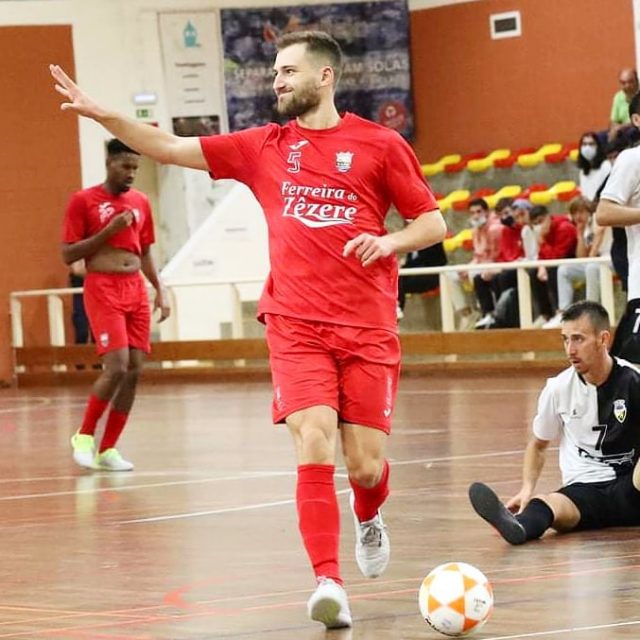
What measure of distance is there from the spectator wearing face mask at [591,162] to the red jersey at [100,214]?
10.6m

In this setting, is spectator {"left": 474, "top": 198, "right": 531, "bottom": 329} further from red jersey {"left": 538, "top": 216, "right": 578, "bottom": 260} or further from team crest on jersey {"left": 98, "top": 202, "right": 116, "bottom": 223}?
team crest on jersey {"left": 98, "top": 202, "right": 116, "bottom": 223}

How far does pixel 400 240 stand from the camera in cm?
638

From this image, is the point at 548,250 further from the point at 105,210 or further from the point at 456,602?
the point at 456,602

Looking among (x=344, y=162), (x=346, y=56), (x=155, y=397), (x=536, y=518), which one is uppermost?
(x=346, y=56)

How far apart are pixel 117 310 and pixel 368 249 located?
20.1ft

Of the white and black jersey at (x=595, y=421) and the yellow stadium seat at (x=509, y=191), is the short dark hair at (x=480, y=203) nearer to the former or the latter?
the yellow stadium seat at (x=509, y=191)

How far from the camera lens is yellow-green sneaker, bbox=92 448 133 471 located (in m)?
12.0

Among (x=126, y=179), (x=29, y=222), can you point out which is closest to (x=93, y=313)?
(x=126, y=179)

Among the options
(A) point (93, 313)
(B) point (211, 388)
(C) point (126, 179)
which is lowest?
(B) point (211, 388)

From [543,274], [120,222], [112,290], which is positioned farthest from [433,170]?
[120,222]

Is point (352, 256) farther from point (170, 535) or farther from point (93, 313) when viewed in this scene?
point (93, 313)

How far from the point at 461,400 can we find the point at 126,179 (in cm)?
536

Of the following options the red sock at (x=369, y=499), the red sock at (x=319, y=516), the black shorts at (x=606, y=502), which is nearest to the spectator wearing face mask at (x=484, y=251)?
the black shorts at (x=606, y=502)

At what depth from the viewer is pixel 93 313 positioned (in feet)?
39.9
